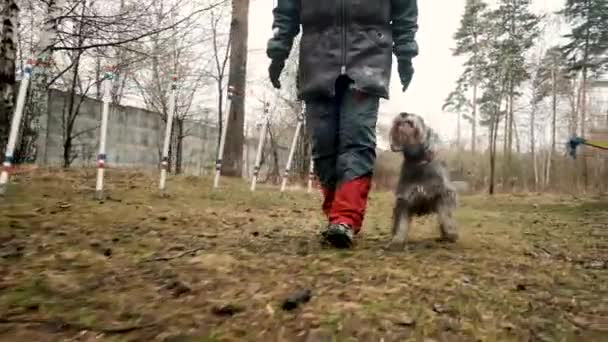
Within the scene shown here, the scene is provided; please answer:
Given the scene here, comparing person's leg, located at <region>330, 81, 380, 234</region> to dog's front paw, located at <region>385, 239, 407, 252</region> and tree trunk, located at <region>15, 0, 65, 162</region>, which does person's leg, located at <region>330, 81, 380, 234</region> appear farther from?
tree trunk, located at <region>15, 0, 65, 162</region>

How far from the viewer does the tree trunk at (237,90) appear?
37.6 feet

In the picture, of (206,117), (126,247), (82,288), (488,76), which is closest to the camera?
(82,288)

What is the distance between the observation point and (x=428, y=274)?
231cm

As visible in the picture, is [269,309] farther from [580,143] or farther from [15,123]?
[580,143]

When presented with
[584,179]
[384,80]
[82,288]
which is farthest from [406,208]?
[584,179]

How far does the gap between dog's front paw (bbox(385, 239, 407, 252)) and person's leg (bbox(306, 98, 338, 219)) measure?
50 centimetres

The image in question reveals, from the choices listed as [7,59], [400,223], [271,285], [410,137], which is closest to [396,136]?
[410,137]

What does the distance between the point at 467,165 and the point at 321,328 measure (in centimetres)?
2839

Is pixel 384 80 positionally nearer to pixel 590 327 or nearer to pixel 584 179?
pixel 590 327

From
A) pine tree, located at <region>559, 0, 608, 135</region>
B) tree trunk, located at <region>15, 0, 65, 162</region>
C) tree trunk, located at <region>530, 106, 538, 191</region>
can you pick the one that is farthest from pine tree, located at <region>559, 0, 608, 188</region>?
tree trunk, located at <region>15, 0, 65, 162</region>

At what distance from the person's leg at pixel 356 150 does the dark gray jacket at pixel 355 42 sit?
113mm

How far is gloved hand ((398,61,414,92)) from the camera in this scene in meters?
3.41

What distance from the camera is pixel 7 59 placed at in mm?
5430

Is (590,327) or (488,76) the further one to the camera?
(488,76)
